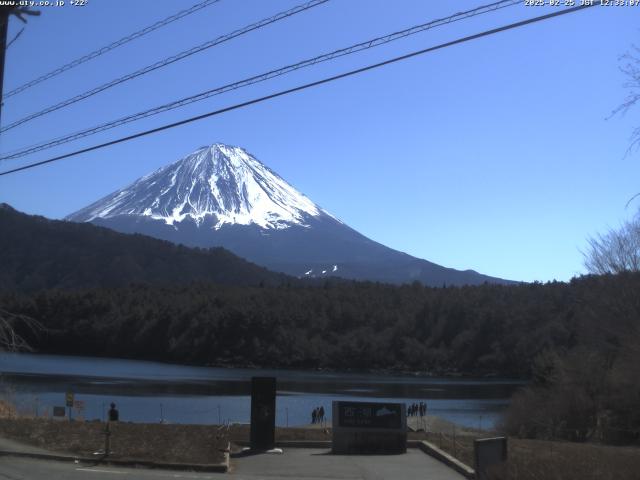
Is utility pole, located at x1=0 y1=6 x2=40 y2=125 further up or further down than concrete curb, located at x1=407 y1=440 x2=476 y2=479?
further up

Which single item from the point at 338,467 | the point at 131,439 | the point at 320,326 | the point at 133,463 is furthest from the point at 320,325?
the point at 133,463

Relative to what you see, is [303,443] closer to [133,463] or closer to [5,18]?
[133,463]

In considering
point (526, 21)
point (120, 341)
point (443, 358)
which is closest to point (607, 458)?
point (526, 21)

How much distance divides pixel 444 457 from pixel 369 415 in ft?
8.14

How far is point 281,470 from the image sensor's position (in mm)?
17141

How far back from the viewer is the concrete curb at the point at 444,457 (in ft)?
54.0

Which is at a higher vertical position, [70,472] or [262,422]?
[262,422]

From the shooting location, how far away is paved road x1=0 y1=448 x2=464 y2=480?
15312 mm

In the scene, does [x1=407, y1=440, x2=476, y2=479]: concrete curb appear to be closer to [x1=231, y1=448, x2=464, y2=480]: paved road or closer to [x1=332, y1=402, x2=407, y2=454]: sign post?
[x1=231, y1=448, x2=464, y2=480]: paved road

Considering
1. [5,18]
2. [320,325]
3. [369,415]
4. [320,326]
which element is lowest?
[369,415]

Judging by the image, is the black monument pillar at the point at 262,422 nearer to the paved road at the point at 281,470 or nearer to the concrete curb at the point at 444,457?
the paved road at the point at 281,470

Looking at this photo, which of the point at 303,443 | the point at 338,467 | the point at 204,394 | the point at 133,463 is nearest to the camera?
the point at 133,463

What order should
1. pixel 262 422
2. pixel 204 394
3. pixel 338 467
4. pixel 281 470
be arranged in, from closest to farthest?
1. pixel 281 470
2. pixel 338 467
3. pixel 262 422
4. pixel 204 394

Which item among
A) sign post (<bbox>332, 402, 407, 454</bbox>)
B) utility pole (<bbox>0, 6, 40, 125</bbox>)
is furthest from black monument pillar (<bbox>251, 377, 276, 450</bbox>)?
utility pole (<bbox>0, 6, 40, 125</bbox>)
